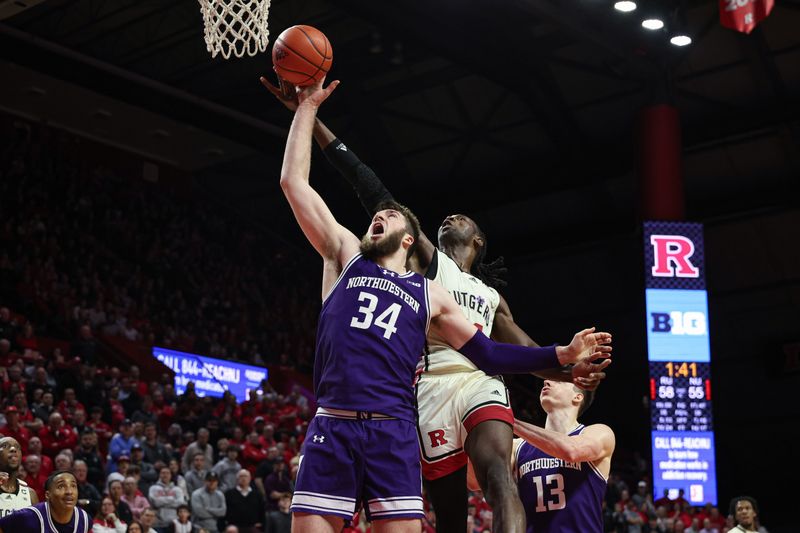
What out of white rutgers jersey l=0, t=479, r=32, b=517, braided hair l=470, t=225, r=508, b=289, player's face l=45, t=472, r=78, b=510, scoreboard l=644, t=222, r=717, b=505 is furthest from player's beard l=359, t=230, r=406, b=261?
scoreboard l=644, t=222, r=717, b=505

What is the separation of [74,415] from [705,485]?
33.4ft

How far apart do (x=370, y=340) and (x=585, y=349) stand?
913mm

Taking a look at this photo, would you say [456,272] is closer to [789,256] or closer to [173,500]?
[173,500]

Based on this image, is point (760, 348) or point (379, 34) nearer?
point (379, 34)

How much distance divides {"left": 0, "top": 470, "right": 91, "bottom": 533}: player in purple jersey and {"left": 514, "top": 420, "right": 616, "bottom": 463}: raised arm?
3423mm

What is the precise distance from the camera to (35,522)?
716 centimetres

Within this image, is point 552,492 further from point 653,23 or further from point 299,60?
point 653,23

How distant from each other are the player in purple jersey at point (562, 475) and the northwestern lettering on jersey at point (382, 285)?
1.32m

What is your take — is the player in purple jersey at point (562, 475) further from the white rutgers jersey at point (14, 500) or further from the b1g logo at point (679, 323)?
the b1g logo at point (679, 323)

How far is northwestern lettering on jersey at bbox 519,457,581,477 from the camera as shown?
5.91 m

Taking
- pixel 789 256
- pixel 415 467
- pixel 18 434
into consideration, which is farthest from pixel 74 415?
pixel 789 256

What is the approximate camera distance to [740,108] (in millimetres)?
23609

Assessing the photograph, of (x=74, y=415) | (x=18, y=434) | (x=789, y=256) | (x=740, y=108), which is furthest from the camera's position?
(x=789, y=256)

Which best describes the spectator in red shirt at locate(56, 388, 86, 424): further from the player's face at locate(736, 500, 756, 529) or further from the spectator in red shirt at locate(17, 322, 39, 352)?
the player's face at locate(736, 500, 756, 529)
